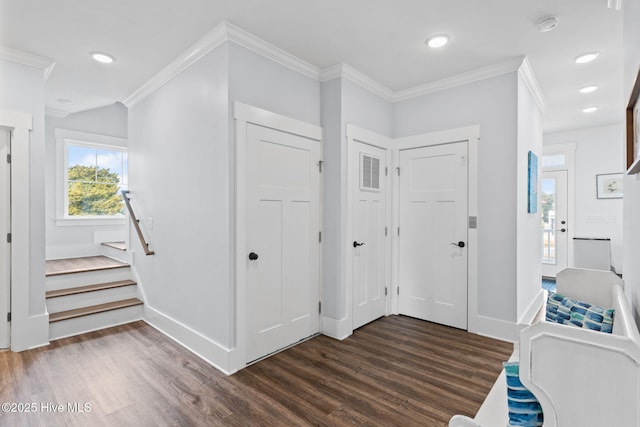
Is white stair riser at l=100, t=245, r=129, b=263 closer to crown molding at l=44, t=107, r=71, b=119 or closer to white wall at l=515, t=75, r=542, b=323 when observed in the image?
crown molding at l=44, t=107, r=71, b=119

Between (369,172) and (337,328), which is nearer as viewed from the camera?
(337,328)

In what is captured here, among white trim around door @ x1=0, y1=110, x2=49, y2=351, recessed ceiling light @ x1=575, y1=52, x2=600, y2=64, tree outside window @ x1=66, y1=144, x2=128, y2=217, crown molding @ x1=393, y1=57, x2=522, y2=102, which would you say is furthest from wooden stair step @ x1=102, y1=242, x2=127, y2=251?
recessed ceiling light @ x1=575, y1=52, x2=600, y2=64

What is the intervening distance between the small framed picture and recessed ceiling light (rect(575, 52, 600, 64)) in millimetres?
3459

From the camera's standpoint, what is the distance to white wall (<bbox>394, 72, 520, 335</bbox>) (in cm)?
322

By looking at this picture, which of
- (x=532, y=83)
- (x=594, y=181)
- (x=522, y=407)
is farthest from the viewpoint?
(x=594, y=181)

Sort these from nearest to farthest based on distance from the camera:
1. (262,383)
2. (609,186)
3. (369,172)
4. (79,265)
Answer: (262,383) < (369,172) < (79,265) < (609,186)

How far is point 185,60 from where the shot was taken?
3.04 metres

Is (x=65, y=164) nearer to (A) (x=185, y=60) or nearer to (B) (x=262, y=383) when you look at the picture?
(A) (x=185, y=60)

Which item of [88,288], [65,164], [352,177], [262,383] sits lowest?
Result: [262,383]

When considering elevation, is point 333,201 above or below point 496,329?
above

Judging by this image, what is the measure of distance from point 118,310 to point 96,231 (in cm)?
252

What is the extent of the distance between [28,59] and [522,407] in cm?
439

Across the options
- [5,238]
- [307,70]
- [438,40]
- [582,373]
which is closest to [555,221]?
[438,40]

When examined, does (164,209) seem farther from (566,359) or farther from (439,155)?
(566,359)
